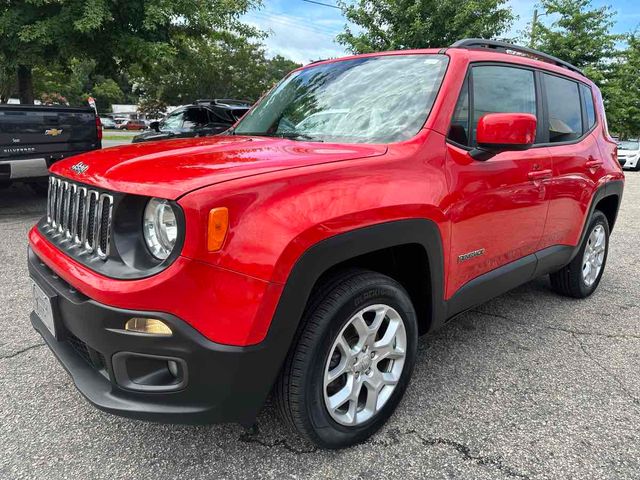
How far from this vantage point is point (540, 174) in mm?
3031

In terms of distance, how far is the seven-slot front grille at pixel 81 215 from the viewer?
185cm

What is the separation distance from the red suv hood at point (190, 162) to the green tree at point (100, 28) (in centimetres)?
587

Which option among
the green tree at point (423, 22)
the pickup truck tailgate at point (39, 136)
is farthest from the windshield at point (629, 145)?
the pickup truck tailgate at point (39, 136)

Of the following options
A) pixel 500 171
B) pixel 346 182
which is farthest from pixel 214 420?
pixel 500 171

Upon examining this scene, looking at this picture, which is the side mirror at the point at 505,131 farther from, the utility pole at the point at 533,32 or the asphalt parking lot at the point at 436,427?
the utility pole at the point at 533,32

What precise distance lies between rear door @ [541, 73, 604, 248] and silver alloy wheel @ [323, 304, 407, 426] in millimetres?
1579

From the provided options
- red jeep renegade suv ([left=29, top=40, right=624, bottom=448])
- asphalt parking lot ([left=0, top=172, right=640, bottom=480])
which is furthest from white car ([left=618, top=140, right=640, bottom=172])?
red jeep renegade suv ([left=29, top=40, right=624, bottom=448])

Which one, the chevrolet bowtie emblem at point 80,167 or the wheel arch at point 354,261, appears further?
the chevrolet bowtie emblem at point 80,167

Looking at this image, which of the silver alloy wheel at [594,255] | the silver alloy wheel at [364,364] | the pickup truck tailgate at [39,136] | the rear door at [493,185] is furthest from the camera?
the pickup truck tailgate at [39,136]

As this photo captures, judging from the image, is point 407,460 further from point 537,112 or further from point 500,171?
point 537,112

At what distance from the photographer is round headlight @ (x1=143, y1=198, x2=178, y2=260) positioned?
67.4 inches

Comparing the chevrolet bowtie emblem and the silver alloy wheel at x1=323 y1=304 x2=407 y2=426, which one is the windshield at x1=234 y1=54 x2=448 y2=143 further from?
the chevrolet bowtie emblem

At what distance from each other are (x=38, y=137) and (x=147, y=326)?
5945 mm

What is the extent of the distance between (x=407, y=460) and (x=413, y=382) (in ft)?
2.15
